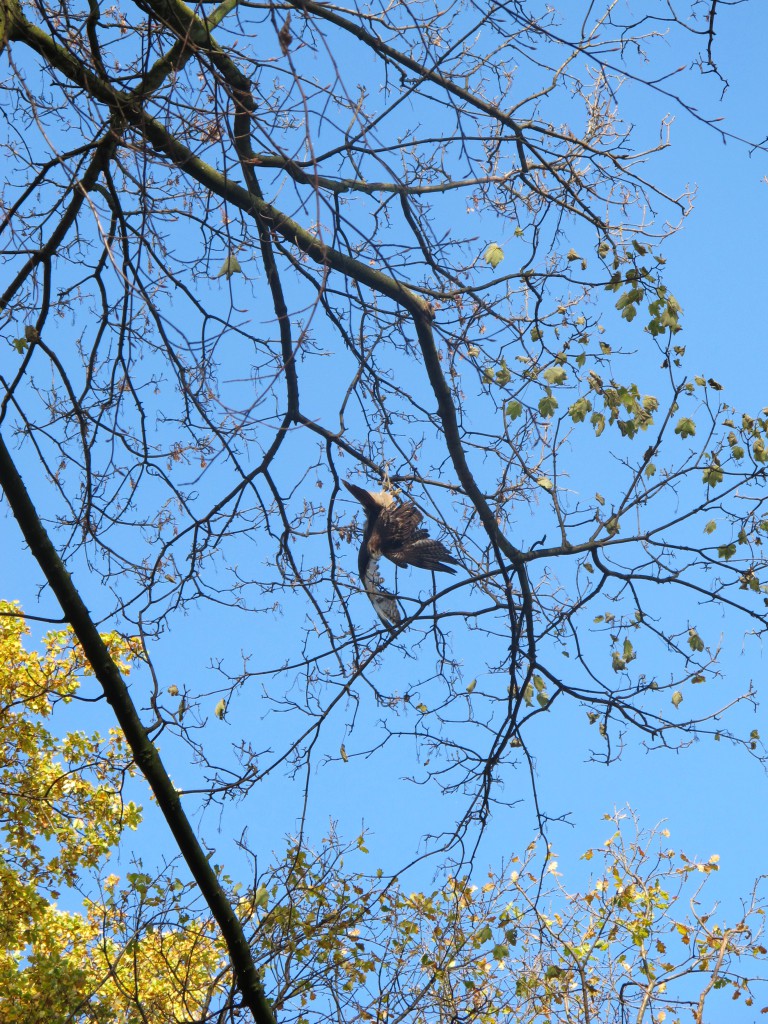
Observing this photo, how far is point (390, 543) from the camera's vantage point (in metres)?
4.77

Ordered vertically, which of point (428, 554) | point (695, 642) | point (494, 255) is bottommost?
point (695, 642)

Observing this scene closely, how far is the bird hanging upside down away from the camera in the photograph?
15.5 ft

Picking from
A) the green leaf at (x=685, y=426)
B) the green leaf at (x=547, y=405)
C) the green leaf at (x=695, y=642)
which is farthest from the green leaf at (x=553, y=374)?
the green leaf at (x=695, y=642)

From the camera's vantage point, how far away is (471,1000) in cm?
509

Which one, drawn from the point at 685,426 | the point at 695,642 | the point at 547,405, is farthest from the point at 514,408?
the point at 695,642

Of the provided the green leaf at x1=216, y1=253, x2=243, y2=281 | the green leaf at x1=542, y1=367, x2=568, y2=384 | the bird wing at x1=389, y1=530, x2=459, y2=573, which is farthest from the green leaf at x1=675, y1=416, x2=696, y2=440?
the green leaf at x1=216, y1=253, x2=243, y2=281

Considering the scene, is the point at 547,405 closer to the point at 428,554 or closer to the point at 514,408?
the point at 514,408

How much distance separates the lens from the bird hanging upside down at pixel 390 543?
4.73m

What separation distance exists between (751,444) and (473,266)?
1429 millimetres

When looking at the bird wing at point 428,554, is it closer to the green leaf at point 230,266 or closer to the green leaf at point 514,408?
the green leaf at point 514,408

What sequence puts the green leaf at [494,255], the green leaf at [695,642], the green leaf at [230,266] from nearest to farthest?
the green leaf at [230,266] < the green leaf at [494,255] < the green leaf at [695,642]

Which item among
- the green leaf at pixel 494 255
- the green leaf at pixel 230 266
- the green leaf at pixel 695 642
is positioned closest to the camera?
the green leaf at pixel 230 266

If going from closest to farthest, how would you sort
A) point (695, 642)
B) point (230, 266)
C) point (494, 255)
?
point (230, 266)
point (494, 255)
point (695, 642)

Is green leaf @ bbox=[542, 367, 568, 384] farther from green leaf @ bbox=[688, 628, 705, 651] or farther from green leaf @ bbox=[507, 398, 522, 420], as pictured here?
green leaf @ bbox=[688, 628, 705, 651]
